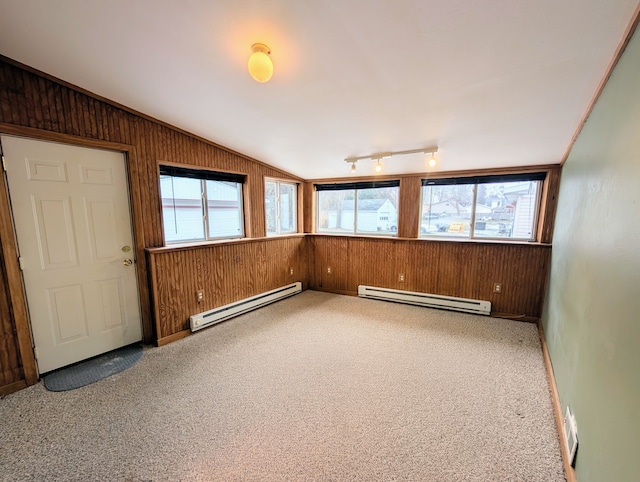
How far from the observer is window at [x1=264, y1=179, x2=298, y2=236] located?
4422 millimetres

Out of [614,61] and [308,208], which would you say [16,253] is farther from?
[614,61]

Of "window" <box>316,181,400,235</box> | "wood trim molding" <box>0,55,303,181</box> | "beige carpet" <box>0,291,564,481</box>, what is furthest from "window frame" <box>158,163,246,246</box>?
"window" <box>316,181,400,235</box>

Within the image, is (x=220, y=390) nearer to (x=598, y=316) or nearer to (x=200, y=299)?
(x=200, y=299)

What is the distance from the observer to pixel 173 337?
9.57ft

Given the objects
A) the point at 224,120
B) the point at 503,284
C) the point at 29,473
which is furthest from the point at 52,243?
the point at 503,284

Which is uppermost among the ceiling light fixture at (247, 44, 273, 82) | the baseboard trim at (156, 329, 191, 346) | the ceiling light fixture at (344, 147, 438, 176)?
the ceiling light fixture at (247, 44, 273, 82)

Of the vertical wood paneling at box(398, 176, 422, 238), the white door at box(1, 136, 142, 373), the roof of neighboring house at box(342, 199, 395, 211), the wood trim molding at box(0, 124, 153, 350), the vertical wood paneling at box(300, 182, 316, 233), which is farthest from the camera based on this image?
the vertical wood paneling at box(300, 182, 316, 233)

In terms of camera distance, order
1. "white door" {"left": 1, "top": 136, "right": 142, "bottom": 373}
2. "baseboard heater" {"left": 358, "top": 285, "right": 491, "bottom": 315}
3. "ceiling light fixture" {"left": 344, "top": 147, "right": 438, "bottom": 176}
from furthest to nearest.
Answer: "baseboard heater" {"left": 358, "top": 285, "right": 491, "bottom": 315} → "ceiling light fixture" {"left": 344, "top": 147, "right": 438, "bottom": 176} → "white door" {"left": 1, "top": 136, "right": 142, "bottom": 373}

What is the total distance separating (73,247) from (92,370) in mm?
1144

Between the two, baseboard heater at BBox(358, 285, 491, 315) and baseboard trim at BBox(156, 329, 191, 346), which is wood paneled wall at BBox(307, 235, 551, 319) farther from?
baseboard trim at BBox(156, 329, 191, 346)

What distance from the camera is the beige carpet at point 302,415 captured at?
1.45 metres

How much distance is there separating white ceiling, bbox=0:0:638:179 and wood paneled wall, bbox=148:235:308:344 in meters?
1.53

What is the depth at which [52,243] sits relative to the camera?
2.25 metres

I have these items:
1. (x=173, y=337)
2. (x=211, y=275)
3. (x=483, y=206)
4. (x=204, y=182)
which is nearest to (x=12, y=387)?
(x=173, y=337)
